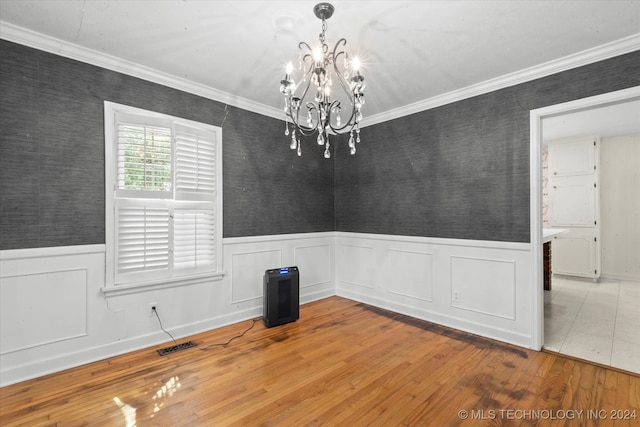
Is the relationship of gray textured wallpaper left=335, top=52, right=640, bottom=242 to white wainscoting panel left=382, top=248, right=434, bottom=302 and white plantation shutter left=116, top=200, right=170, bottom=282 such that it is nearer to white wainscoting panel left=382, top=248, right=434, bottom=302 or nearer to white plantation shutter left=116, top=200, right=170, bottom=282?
white wainscoting panel left=382, top=248, right=434, bottom=302

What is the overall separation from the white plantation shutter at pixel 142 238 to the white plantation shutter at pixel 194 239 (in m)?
0.11

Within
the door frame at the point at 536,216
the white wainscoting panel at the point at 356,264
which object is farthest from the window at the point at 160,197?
the door frame at the point at 536,216

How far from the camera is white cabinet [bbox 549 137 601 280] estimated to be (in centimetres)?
Answer: 553

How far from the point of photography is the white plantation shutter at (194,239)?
3.18m

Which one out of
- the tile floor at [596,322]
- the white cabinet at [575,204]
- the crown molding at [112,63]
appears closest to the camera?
the crown molding at [112,63]

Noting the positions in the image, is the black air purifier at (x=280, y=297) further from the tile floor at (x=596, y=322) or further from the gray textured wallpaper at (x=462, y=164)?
the tile floor at (x=596, y=322)

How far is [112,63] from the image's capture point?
2.75m

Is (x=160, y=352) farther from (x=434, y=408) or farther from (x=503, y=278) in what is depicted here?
(x=503, y=278)

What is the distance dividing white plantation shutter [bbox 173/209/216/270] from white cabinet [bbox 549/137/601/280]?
6.35 m

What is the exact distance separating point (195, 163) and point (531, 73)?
3.50 m

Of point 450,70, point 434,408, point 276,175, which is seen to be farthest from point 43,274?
point 450,70

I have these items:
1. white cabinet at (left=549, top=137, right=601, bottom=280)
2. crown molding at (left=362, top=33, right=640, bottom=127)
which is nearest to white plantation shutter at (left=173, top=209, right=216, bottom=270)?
crown molding at (left=362, top=33, right=640, bottom=127)

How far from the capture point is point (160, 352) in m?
2.86

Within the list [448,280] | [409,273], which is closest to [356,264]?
[409,273]
